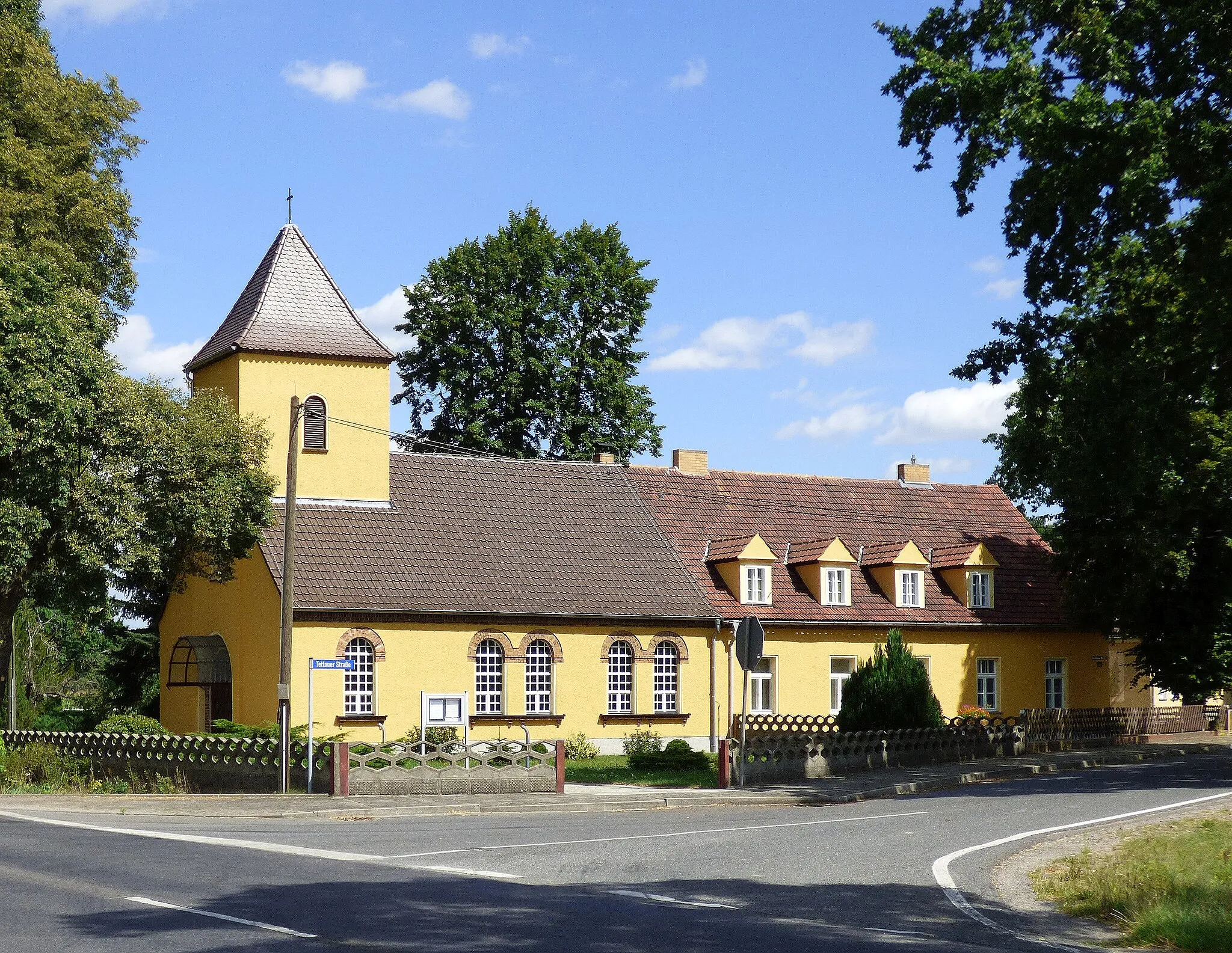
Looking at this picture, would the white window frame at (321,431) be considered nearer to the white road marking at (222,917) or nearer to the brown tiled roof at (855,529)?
the brown tiled roof at (855,529)

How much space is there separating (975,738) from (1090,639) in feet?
43.7

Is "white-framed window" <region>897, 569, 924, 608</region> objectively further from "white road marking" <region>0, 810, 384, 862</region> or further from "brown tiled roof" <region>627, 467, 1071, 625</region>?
"white road marking" <region>0, 810, 384, 862</region>

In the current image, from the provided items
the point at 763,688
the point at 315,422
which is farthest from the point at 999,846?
the point at 315,422

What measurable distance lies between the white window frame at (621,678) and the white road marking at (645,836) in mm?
15624

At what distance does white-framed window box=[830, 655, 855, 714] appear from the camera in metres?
40.7

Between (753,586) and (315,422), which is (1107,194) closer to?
(753,586)

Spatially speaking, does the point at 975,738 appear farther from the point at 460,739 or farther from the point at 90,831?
the point at 90,831

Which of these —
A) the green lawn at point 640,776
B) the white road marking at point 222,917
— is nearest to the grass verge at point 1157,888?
the white road marking at point 222,917

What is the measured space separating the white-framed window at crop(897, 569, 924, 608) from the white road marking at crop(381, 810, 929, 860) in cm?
2023

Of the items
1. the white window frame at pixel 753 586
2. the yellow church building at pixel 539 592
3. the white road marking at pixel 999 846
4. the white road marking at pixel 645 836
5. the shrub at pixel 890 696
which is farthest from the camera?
the white window frame at pixel 753 586

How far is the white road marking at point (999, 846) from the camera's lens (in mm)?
11023

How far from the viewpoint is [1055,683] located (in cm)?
4456

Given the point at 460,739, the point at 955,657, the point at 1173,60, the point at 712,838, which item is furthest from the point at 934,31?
the point at 955,657

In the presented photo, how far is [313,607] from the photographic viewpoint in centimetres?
3309
